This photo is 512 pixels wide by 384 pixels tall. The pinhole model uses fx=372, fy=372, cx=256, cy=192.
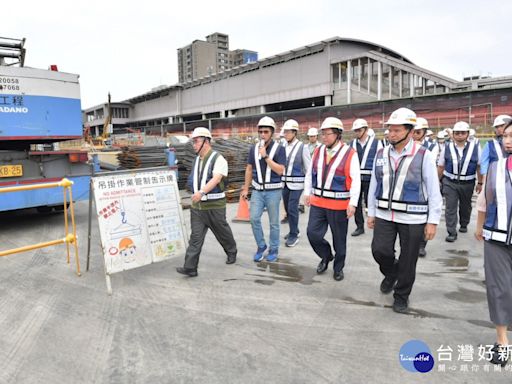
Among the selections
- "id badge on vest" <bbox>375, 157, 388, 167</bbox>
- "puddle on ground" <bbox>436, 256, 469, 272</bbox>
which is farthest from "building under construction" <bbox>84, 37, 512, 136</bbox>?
"id badge on vest" <bbox>375, 157, 388, 167</bbox>

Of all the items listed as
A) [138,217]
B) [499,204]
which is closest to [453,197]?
[499,204]

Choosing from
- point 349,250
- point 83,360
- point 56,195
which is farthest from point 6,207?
point 349,250

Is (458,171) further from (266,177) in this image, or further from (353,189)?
(266,177)

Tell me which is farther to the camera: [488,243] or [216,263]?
[216,263]

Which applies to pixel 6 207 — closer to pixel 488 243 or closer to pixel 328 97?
pixel 488 243

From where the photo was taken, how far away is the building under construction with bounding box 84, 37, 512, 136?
82.2ft

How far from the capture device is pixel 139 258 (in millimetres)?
4730

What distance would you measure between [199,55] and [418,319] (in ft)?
440

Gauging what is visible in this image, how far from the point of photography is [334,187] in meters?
4.54

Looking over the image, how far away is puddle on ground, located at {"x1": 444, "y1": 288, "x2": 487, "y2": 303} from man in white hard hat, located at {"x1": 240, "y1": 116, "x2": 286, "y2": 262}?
7.86 feet

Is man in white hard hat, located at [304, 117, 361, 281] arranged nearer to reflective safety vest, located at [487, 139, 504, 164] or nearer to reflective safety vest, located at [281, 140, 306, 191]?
reflective safety vest, located at [281, 140, 306, 191]

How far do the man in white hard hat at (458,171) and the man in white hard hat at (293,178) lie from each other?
249cm

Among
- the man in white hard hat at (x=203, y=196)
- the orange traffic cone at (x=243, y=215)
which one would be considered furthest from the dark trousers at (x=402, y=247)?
the orange traffic cone at (x=243, y=215)

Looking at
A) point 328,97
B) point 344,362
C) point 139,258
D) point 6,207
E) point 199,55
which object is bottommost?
point 344,362
